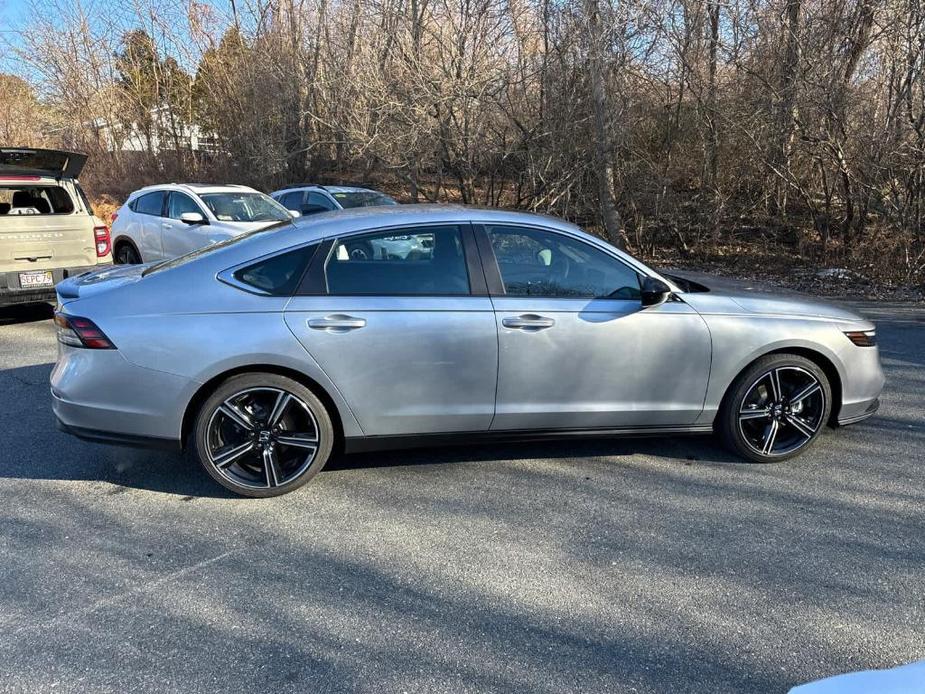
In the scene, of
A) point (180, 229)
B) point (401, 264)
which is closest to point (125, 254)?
point (180, 229)

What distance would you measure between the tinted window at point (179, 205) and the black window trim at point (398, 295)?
7232 millimetres

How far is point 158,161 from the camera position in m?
27.2

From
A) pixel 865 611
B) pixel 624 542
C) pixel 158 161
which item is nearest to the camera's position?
pixel 865 611

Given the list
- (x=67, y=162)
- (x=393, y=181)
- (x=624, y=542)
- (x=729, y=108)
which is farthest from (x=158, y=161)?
(x=624, y=542)

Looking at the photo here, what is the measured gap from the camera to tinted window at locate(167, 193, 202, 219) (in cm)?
1039

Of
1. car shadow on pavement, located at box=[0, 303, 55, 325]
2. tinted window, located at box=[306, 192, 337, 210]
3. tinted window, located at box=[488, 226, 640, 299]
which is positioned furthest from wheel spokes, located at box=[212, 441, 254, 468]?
tinted window, located at box=[306, 192, 337, 210]

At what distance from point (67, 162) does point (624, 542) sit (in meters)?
7.91

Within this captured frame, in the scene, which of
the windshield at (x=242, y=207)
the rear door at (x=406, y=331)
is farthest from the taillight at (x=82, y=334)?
the windshield at (x=242, y=207)

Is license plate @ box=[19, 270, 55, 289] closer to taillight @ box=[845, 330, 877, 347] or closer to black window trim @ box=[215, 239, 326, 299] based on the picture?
black window trim @ box=[215, 239, 326, 299]

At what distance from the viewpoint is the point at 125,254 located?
1146cm

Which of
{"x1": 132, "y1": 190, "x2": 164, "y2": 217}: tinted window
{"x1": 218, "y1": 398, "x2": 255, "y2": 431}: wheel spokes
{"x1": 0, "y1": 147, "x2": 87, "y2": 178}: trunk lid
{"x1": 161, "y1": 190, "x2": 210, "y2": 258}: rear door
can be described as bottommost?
{"x1": 218, "y1": 398, "x2": 255, "y2": 431}: wheel spokes

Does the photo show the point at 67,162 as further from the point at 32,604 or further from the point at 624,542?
the point at 624,542

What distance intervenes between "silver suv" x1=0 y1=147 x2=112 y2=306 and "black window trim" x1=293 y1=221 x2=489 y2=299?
5607 millimetres

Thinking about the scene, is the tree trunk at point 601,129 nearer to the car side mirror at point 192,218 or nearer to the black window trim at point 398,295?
the car side mirror at point 192,218
